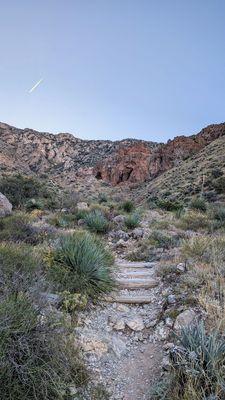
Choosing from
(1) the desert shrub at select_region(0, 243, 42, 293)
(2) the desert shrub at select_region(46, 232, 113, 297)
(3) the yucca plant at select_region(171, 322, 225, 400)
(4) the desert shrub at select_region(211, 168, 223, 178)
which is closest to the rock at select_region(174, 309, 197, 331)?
(3) the yucca plant at select_region(171, 322, 225, 400)

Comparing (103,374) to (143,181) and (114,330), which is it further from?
(143,181)

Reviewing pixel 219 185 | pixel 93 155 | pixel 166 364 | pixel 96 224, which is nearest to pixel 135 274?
pixel 166 364

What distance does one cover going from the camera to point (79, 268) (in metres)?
5.45

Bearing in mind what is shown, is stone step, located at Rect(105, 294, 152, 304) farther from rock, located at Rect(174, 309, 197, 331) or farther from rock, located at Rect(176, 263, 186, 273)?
rock, located at Rect(174, 309, 197, 331)

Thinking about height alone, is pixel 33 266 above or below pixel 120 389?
above

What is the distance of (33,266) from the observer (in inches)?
194

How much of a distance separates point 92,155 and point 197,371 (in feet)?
249

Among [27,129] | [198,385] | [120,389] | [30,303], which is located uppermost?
[27,129]

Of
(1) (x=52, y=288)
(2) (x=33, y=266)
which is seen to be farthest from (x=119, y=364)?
(2) (x=33, y=266)

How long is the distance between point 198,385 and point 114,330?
1838mm

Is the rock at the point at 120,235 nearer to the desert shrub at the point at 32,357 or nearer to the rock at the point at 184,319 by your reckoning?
the rock at the point at 184,319

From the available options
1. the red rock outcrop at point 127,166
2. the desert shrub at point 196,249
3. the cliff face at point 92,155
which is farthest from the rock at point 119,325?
the red rock outcrop at point 127,166

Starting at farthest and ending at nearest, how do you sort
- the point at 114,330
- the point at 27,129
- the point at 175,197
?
the point at 27,129 → the point at 175,197 → the point at 114,330

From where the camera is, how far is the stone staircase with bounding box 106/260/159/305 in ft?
17.7
